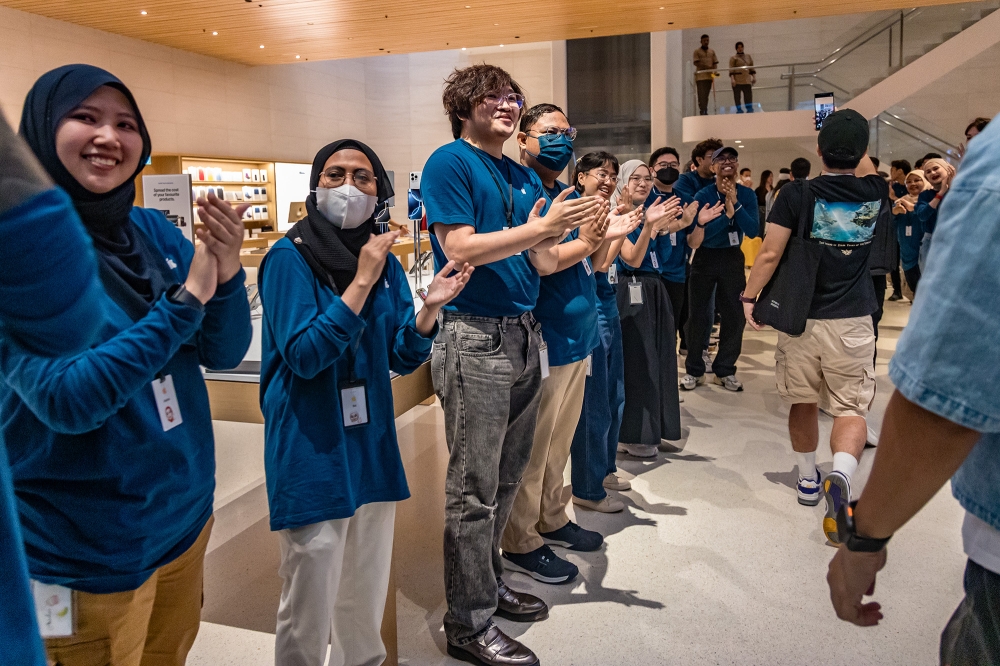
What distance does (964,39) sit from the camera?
11.1 m

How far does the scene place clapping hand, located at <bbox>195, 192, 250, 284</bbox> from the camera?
131 cm

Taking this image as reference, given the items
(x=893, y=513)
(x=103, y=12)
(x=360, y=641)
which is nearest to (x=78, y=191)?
(x=360, y=641)

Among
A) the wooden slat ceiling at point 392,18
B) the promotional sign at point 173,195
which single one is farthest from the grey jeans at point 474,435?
the wooden slat ceiling at point 392,18

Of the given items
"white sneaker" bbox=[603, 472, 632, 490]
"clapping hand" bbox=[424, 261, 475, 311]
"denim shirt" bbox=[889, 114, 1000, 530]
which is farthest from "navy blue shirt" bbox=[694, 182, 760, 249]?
"denim shirt" bbox=[889, 114, 1000, 530]

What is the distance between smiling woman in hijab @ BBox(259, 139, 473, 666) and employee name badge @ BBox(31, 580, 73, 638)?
1.52 ft

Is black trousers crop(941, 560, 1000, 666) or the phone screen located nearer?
black trousers crop(941, 560, 1000, 666)

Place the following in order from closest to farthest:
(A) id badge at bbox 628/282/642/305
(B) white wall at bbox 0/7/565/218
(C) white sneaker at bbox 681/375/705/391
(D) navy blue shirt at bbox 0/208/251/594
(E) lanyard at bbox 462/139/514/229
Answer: (D) navy blue shirt at bbox 0/208/251/594
(E) lanyard at bbox 462/139/514/229
(A) id badge at bbox 628/282/642/305
(C) white sneaker at bbox 681/375/705/391
(B) white wall at bbox 0/7/565/218

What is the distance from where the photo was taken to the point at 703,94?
12203 mm

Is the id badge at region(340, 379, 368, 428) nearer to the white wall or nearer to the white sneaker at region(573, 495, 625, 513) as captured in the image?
the white sneaker at region(573, 495, 625, 513)

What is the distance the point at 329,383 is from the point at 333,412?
0.23 feet

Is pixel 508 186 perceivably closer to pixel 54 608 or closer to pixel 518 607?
pixel 518 607

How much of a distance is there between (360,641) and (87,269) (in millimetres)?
1397

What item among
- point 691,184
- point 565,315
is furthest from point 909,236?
point 565,315

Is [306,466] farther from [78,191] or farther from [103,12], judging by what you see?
[103,12]
